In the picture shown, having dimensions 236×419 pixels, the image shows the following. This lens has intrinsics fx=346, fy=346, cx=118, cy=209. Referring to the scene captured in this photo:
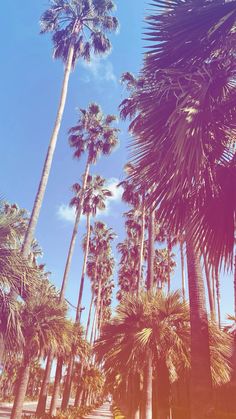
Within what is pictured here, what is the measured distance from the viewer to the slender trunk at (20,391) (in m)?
12.2

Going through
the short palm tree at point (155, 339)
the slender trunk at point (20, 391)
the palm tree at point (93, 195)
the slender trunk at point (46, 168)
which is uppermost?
the palm tree at point (93, 195)

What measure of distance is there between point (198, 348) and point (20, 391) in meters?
8.88

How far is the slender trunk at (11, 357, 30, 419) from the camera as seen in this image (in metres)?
12.2

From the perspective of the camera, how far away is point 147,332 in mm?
11062

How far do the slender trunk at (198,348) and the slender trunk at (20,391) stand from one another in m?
8.48

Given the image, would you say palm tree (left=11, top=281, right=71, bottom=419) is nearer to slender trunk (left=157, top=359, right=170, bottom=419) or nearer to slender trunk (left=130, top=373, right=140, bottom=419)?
slender trunk (left=130, top=373, right=140, bottom=419)

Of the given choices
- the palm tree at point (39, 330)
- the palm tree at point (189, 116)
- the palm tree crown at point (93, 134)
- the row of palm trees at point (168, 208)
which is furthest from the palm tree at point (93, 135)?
the palm tree at point (189, 116)

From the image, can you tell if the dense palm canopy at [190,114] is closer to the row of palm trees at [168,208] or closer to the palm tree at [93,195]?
the row of palm trees at [168,208]

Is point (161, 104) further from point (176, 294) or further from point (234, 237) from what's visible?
point (176, 294)

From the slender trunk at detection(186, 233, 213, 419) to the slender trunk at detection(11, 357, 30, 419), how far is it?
8.48 metres

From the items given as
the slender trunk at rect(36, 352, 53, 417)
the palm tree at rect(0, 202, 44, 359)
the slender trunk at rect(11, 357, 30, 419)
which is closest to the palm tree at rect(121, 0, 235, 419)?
the palm tree at rect(0, 202, 44, 359)

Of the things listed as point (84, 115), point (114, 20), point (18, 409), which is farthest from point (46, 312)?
point (84, 115)

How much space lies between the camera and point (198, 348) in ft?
21.5

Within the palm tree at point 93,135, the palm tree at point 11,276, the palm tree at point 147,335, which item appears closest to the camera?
the palm tree at point 11,276
